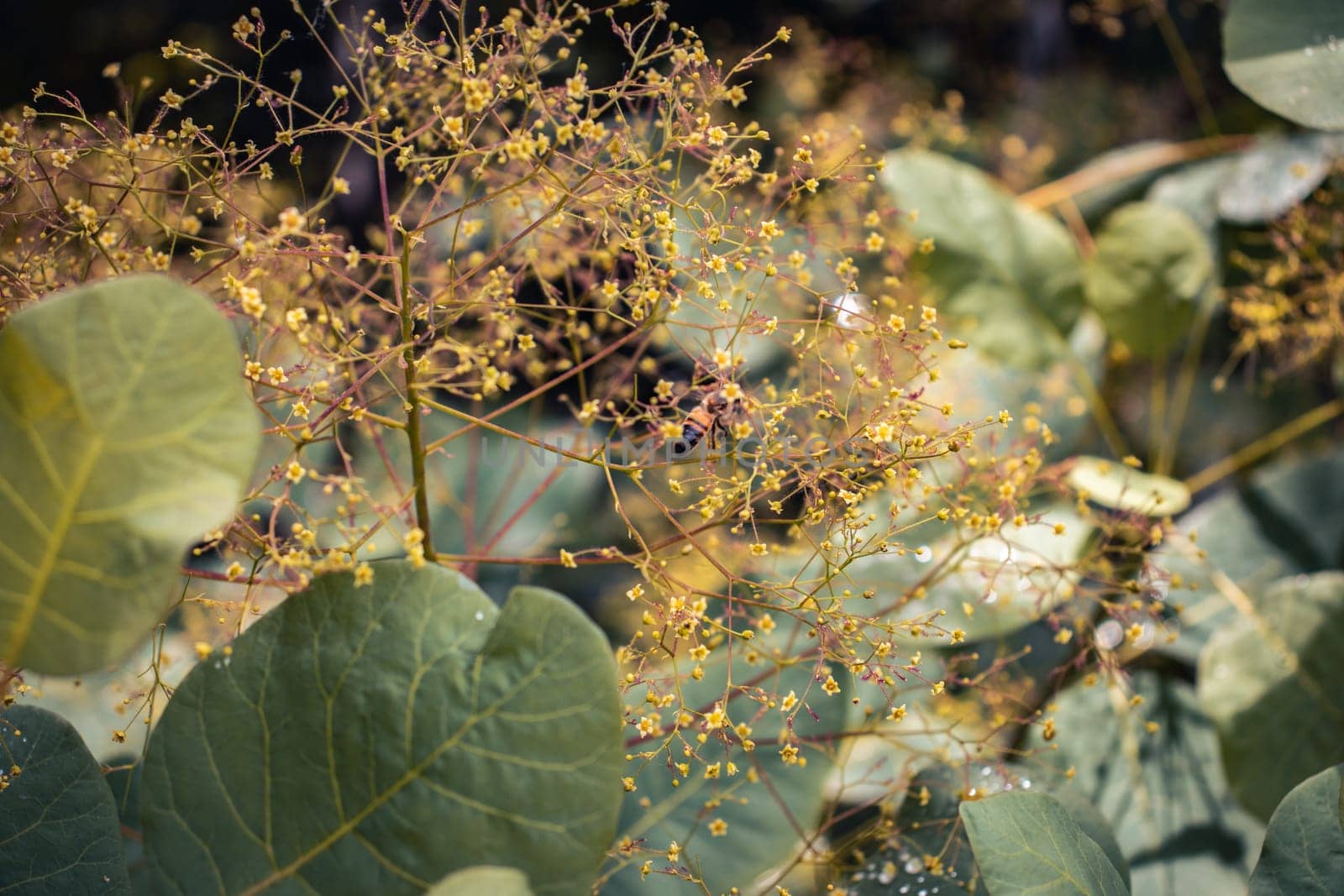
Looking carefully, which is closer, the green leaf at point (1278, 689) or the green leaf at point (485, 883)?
the green leaf at point (485, 883)

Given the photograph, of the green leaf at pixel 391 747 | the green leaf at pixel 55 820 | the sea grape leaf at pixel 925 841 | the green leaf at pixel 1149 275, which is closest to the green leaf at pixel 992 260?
the green leaf at pixel 1149 275

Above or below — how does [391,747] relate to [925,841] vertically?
above

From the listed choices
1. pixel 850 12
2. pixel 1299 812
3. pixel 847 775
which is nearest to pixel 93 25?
pixel 850 12

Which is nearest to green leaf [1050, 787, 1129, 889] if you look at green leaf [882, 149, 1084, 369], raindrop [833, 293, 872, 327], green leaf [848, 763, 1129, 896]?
green leaf [848, 763, 1129, 896]

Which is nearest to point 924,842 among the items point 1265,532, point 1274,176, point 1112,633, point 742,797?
point 742,797

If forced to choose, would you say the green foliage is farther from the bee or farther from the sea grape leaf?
the bee

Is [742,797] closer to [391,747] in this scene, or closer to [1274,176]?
[391,747]

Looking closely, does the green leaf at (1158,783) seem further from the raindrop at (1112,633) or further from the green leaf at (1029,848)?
the green leaf at (1029,848)
